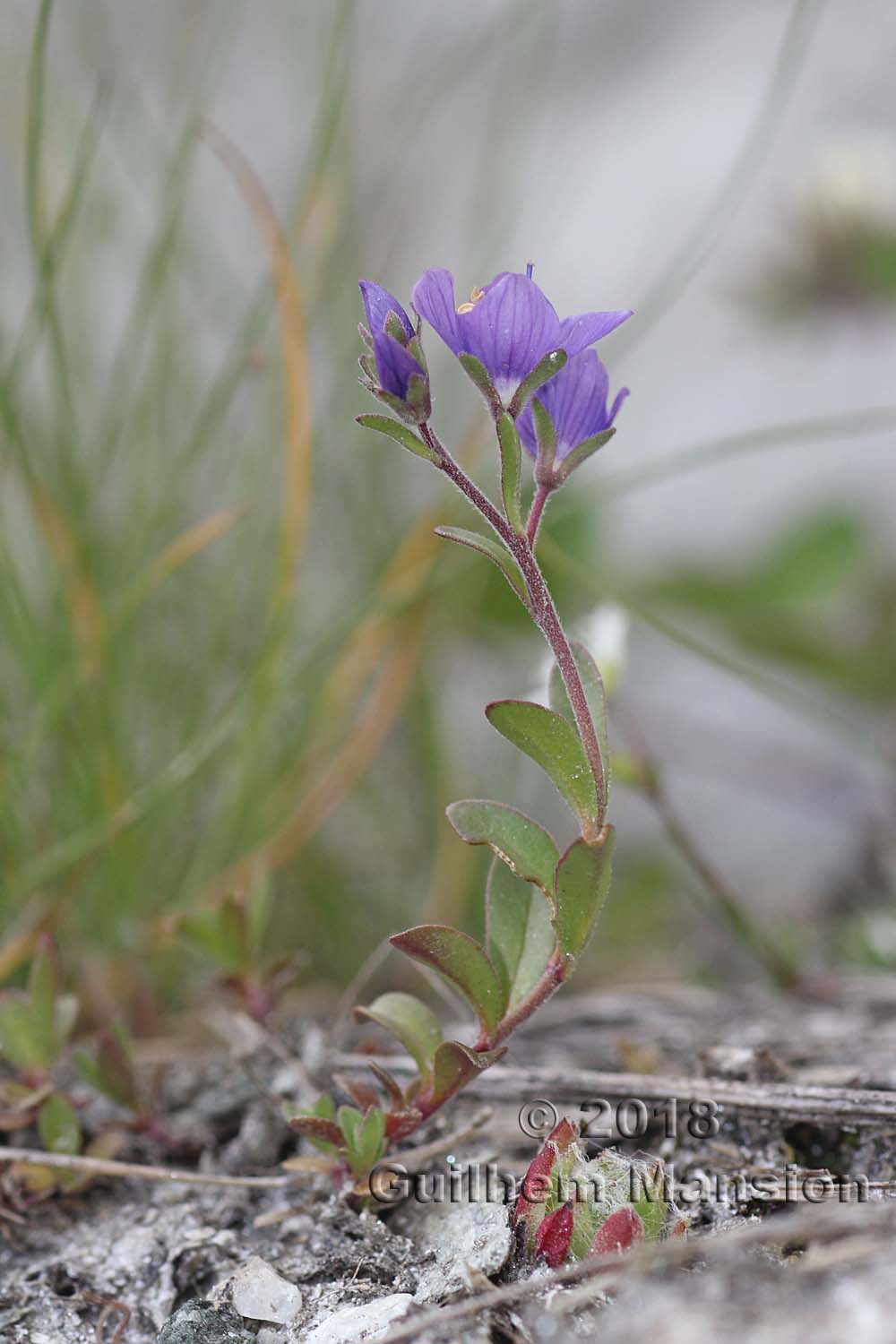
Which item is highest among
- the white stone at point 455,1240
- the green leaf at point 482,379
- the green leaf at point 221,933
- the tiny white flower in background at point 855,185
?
the tiny white flower in background at point 855,185

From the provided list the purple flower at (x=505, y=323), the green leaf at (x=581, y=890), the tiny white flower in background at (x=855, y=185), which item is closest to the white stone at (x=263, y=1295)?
the green leaf at (x=581, y=890)

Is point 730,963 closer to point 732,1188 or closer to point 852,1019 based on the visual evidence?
point 852,1019

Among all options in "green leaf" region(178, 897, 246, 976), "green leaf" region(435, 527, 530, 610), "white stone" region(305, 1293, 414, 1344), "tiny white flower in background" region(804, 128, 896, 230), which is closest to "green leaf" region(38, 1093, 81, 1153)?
"green leaf" region(178, 897, 246, 976)

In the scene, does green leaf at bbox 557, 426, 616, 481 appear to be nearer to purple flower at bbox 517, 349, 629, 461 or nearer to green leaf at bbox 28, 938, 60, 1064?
purple flower at bbox 517, 349, 629, 461

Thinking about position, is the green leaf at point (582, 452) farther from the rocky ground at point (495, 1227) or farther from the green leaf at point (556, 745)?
the rocky ground at point (495, 1227)

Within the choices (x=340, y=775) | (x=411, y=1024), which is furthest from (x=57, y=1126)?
(x=340, y=775)

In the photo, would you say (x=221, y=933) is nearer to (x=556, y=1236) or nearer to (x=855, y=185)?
(x=556, y=1236)
